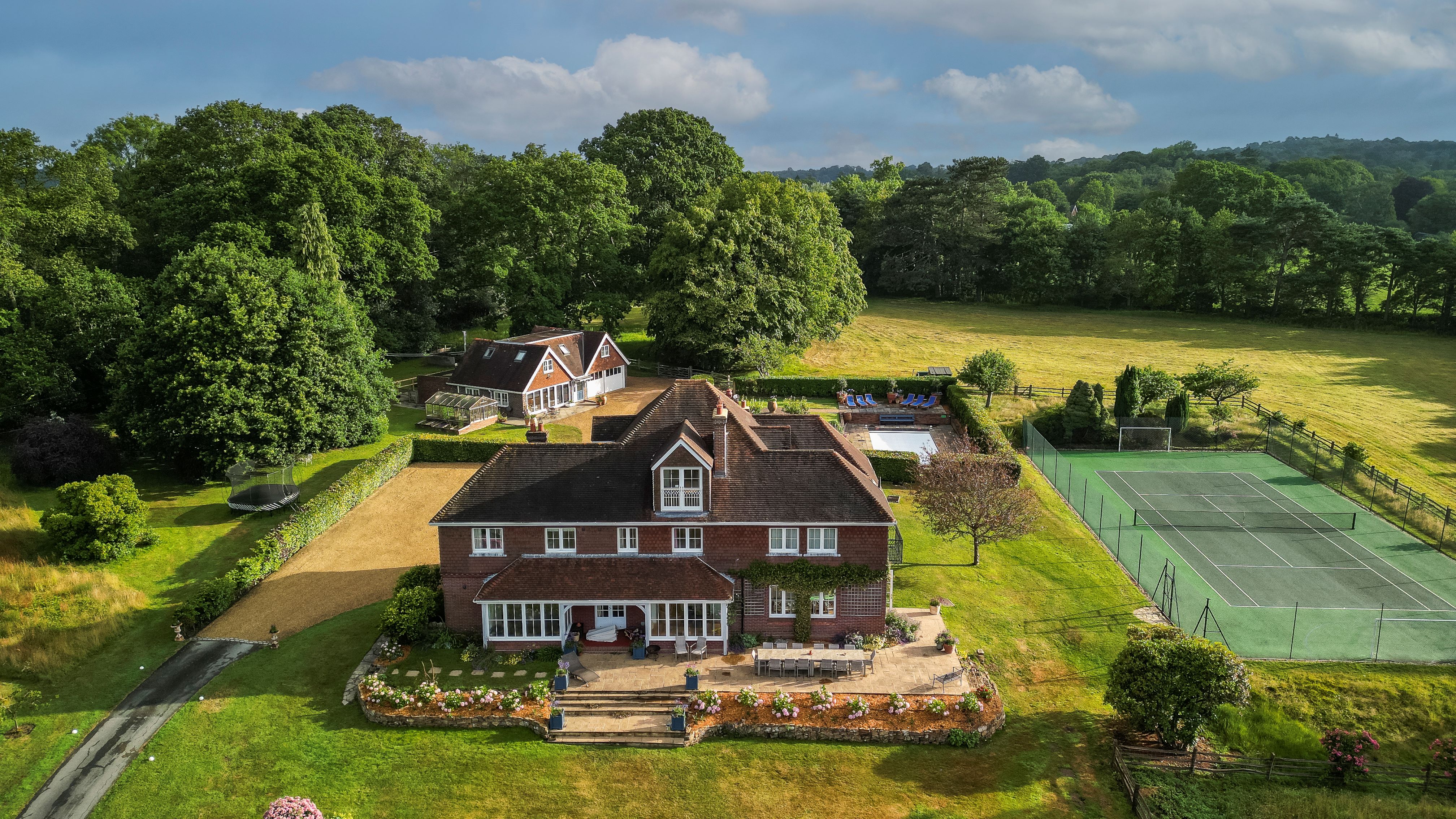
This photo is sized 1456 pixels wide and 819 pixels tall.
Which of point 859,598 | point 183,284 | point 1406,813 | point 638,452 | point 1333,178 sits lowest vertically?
point 1406,813

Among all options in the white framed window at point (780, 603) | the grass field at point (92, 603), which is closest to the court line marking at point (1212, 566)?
the white framed window at point (780, 603)

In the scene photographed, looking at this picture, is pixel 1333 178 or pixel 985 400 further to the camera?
pixel 1333 178

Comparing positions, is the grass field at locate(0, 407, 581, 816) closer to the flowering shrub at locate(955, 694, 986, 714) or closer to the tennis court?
the flowering shrub at locate(955, 694, 986, 714)

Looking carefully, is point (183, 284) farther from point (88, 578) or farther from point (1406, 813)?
point (1406, 813)

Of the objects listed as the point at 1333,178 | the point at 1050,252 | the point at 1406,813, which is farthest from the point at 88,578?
the point at 1333,178

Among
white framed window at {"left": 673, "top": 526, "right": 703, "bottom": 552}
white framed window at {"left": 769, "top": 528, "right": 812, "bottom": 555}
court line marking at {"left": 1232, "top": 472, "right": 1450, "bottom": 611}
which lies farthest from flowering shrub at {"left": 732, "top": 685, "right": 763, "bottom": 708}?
court line marking at {"left": 1232, "top": 472, "right": 1450, "bottom": 611}

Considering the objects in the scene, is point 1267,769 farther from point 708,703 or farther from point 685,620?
point 685,620

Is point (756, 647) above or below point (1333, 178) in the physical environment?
below

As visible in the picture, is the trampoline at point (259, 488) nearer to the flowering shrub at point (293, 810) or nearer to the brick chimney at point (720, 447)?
the brick chimney at point (720, 447)
